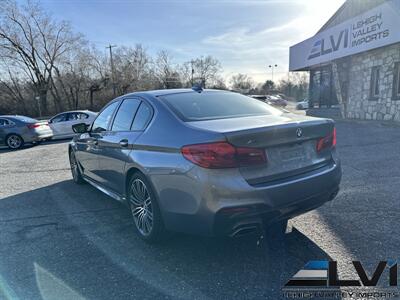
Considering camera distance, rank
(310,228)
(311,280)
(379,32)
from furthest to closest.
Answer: (379,32) < (310,228) < (311,280)

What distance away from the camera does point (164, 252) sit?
127 inches

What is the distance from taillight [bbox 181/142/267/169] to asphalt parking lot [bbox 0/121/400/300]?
3.35 ft

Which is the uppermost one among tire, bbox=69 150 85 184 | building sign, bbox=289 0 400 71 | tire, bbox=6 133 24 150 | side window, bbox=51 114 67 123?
building sign, bbox=289 0 400 71

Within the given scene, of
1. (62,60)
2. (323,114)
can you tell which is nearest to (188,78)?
(62,60)

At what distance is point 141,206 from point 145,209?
0.09m

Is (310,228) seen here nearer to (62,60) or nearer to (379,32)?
(379,32)

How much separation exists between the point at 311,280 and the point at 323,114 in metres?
17.9

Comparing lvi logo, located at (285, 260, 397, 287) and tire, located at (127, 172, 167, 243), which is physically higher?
tire, located at (127, 172, 167, 243)

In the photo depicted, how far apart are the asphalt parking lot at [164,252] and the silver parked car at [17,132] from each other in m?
9.34

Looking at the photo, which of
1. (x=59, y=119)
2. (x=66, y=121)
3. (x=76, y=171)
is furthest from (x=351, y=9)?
(x=76, y=171)

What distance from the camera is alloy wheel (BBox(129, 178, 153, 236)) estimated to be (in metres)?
3.31

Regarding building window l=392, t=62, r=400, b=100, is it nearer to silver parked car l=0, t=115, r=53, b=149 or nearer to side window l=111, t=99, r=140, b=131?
side window l=111, t=99, r=140, b=131

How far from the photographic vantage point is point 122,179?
12.4ft

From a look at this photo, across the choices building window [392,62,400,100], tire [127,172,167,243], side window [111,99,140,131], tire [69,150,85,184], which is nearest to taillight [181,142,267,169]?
tire [127,172,167,243]
